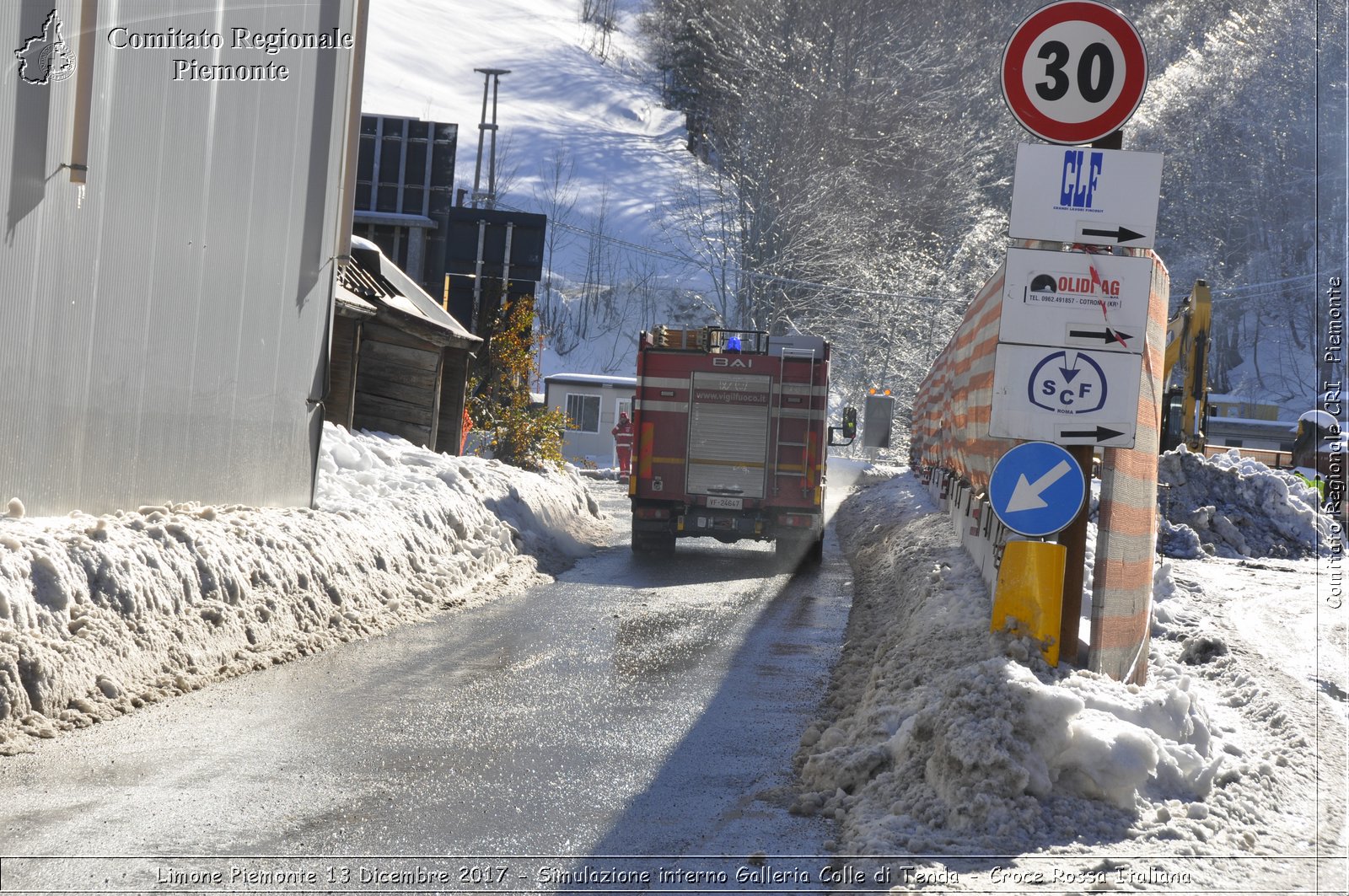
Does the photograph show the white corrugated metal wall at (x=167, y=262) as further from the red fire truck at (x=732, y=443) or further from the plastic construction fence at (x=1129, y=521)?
the red fire truck at (x=732, y=443)

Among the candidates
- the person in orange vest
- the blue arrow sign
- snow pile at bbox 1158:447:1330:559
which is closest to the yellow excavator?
snow pile at bbox 1158:447:1330:559

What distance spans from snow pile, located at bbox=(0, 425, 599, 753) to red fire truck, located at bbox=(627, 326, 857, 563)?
346cm

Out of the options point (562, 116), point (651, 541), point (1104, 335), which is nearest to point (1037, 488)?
point (1104, 335)

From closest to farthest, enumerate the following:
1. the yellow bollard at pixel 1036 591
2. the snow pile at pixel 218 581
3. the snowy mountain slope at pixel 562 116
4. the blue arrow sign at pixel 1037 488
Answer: the blue arrow sign at pixel 1037 488, the yellow bollard at pixel 1036 591, the snow pile at pixel 218 581, the snowy mountain slope at pixel 562 116

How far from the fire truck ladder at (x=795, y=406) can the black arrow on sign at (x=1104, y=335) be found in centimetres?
1169

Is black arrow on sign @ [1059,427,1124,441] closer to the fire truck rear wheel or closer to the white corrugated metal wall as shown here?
the white corrugated metal wall

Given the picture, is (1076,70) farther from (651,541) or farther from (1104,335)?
(651,541)

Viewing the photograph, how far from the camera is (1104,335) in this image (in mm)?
6770

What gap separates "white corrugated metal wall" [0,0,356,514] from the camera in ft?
26.8

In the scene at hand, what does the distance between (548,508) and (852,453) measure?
114ft

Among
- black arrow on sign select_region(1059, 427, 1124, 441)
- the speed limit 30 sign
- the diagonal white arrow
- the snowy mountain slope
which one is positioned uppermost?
the snowy mountain slope

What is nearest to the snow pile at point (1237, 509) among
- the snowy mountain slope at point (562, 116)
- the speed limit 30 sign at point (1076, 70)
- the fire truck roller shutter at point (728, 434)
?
the fire truck roller shutter at point (728, 434)

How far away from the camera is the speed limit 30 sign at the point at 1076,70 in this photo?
6.87 meters

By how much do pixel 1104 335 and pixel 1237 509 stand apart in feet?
61.6
